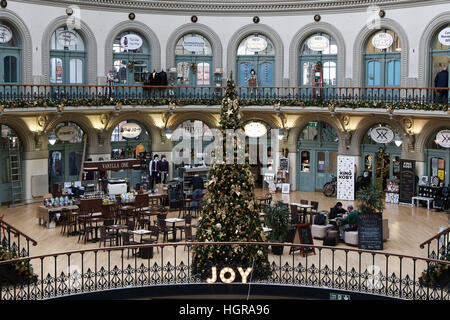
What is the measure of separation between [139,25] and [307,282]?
17911mm

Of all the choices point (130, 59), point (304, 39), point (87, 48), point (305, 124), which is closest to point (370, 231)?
point (305, 124)

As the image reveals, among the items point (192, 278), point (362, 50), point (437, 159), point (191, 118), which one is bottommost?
point (192, 278)

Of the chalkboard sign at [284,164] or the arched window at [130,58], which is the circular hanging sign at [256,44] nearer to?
the arched window at [130,58]

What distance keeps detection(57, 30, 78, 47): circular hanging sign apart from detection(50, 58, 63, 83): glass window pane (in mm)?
755

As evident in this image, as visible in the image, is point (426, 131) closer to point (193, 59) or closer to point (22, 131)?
point (193, 59)

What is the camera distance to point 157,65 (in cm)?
3020

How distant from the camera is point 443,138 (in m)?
24.9

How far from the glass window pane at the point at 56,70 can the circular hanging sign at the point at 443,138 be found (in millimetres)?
15890

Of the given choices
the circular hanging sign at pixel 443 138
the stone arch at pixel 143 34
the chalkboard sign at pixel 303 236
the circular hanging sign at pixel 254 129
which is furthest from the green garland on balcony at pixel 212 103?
the chalkboard sign at pixel 303 236

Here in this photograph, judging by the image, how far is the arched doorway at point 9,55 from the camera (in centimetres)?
2651

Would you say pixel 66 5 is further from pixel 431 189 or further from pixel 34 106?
pixel 431 189

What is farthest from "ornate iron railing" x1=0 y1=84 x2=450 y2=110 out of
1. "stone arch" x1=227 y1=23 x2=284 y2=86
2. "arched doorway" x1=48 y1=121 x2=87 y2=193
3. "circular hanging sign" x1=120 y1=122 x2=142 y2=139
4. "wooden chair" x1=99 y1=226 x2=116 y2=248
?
"wooden chair" x1=99 y1=226 x2=116 y2=248

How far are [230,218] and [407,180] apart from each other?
1298 cm

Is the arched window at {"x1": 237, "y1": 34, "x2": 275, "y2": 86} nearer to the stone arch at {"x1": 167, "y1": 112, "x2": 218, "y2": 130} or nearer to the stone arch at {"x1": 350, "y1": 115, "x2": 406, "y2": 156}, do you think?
the stone arch at {"x1": 167, "y1": 112, "x2": 218, "y2": 130}
